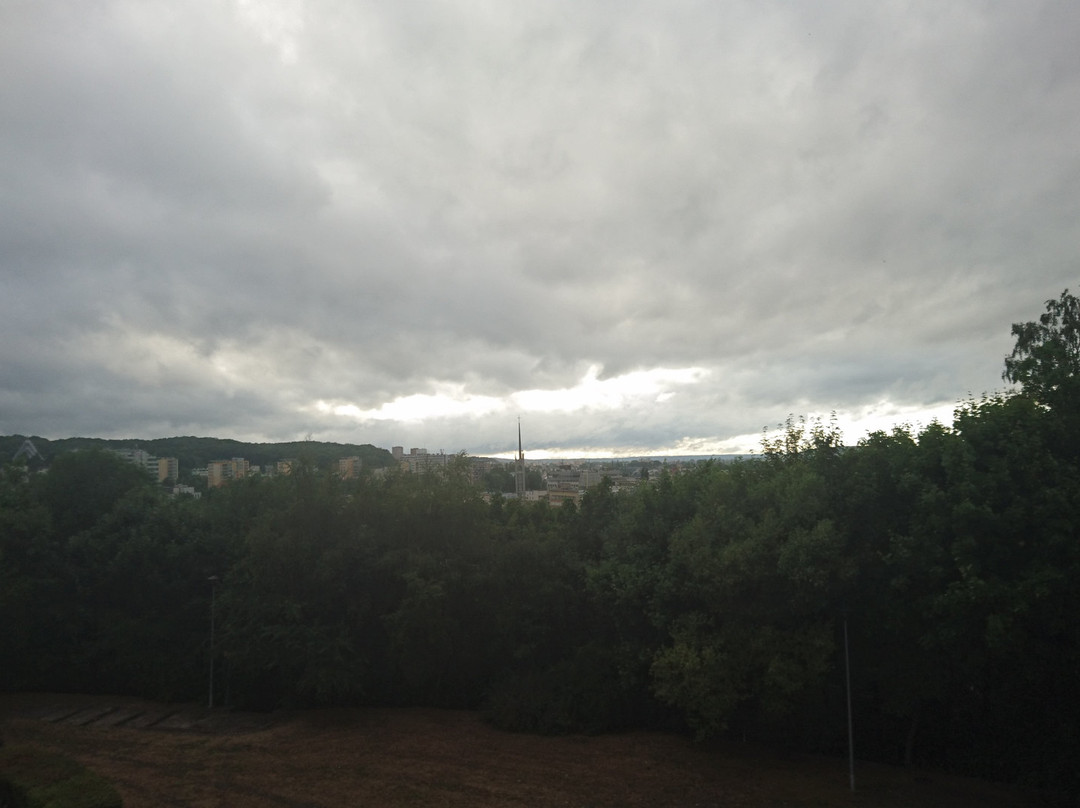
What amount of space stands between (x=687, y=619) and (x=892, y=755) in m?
5.64

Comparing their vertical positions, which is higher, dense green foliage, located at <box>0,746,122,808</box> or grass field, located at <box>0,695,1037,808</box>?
dense green foliage, located at <box>0,746,122,808</box>

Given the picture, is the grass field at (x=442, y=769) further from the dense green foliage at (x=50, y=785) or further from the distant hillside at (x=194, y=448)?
the distant hillside at (x=194, y=448)

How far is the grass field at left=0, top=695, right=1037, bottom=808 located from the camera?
37.7 feet

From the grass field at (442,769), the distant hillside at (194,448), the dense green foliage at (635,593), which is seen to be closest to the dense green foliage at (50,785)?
the grass field at (442,769)

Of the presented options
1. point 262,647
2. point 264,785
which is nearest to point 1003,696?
point 264,785

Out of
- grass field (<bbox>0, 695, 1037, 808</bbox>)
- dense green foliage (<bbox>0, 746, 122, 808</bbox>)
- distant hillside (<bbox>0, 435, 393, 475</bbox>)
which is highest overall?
distant hillside (<bbox>0, 435, 393, 475</bbox>)

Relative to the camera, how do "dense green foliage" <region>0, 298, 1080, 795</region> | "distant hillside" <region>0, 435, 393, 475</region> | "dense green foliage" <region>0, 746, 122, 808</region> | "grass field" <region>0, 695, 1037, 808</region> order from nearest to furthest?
"dense green foliage" <region>0, 746, 122, 808</region> < "grass field" <region>0, 695, 1037, 808</region> < "dense green foliage" <region>0, 298, 1080, 795</region> < "distant hillside" <region>0, 435, 393, 475</region>

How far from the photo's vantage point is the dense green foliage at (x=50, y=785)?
30.1 feet

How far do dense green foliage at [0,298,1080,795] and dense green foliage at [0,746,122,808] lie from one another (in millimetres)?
5958

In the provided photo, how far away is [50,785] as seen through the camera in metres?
9.81

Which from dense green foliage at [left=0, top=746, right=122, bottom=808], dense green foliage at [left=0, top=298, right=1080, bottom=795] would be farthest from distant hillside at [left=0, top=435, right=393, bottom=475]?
dense green foliage at [left=0, top=746, right=122, bottom=808]

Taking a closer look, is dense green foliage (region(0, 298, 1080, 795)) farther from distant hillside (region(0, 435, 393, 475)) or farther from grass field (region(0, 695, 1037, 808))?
distant hillside (region(0, 435, 393, 475))

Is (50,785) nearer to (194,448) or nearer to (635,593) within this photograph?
(635,593)

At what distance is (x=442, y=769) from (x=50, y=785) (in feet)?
20.7
